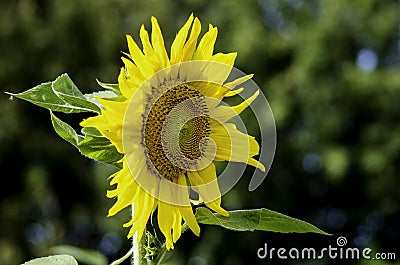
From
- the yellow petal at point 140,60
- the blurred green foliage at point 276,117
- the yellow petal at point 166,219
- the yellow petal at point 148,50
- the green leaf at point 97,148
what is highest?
the blurred green foliage at point 276,117

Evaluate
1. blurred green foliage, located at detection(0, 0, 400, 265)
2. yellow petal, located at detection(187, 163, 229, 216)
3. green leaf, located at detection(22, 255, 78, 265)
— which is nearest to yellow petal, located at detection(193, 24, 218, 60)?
yellow petal, located at detection(187, 163, 229, 216)

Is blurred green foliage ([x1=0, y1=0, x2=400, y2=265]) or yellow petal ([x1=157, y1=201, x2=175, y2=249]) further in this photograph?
blurred green foliage ([x1=0, y1=0, x2=400, y2=265])

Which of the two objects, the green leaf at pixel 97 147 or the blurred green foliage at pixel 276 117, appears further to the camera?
the blurred green foliage at pixel 276 117

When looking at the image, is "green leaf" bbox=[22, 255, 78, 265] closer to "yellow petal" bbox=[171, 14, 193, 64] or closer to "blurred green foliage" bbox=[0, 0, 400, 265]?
"yellow petal" bbox=[171, 14, 193, 64]

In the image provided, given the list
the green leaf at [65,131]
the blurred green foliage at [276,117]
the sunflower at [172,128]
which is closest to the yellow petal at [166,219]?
the sunflower at [172,128]

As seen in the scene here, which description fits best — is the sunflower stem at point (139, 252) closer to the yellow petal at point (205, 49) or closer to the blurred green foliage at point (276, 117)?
the yellow petal at point (205, 49)

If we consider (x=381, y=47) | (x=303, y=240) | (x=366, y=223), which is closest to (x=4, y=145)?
(x=303, y=240)

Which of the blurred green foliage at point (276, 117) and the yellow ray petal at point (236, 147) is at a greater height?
the blurred green foliage at point (276, 117)
